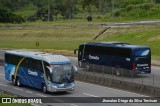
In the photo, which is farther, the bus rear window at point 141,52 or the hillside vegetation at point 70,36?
the hillside vegetation at point 70,36

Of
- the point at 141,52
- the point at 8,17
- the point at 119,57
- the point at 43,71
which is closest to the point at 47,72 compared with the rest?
the point at 43,71

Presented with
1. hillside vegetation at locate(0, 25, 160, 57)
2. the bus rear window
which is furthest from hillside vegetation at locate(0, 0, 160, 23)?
the bus rear window

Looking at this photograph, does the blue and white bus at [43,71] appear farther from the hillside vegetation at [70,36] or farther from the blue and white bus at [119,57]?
the hillside vegetation at [70,36]

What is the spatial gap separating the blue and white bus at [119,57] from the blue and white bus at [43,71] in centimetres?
562

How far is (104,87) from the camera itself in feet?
122

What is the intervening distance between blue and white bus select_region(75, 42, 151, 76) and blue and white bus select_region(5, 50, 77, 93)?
5.62m

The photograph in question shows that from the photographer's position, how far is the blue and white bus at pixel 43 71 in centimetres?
3353

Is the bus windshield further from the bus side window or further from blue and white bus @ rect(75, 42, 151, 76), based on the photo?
blue and white bus @ rect(75, 42, 151, 76)

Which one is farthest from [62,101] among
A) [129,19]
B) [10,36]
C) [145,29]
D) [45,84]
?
[129,19]

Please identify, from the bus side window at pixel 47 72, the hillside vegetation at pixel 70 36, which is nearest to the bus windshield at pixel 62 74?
the bus side window at pixel 47 72

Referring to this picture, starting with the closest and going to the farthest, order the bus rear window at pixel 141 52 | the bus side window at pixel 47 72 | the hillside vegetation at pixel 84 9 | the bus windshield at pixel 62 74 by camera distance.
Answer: the bus windshield at pixel 62 74, the bus side window at pixel 47 72, the bus rear window at pixel 141 52, the hillside vegetation at pixel 84 9

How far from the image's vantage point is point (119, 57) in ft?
137

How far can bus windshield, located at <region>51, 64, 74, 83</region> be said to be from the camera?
110 ft

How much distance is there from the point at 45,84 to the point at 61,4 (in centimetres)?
10931
